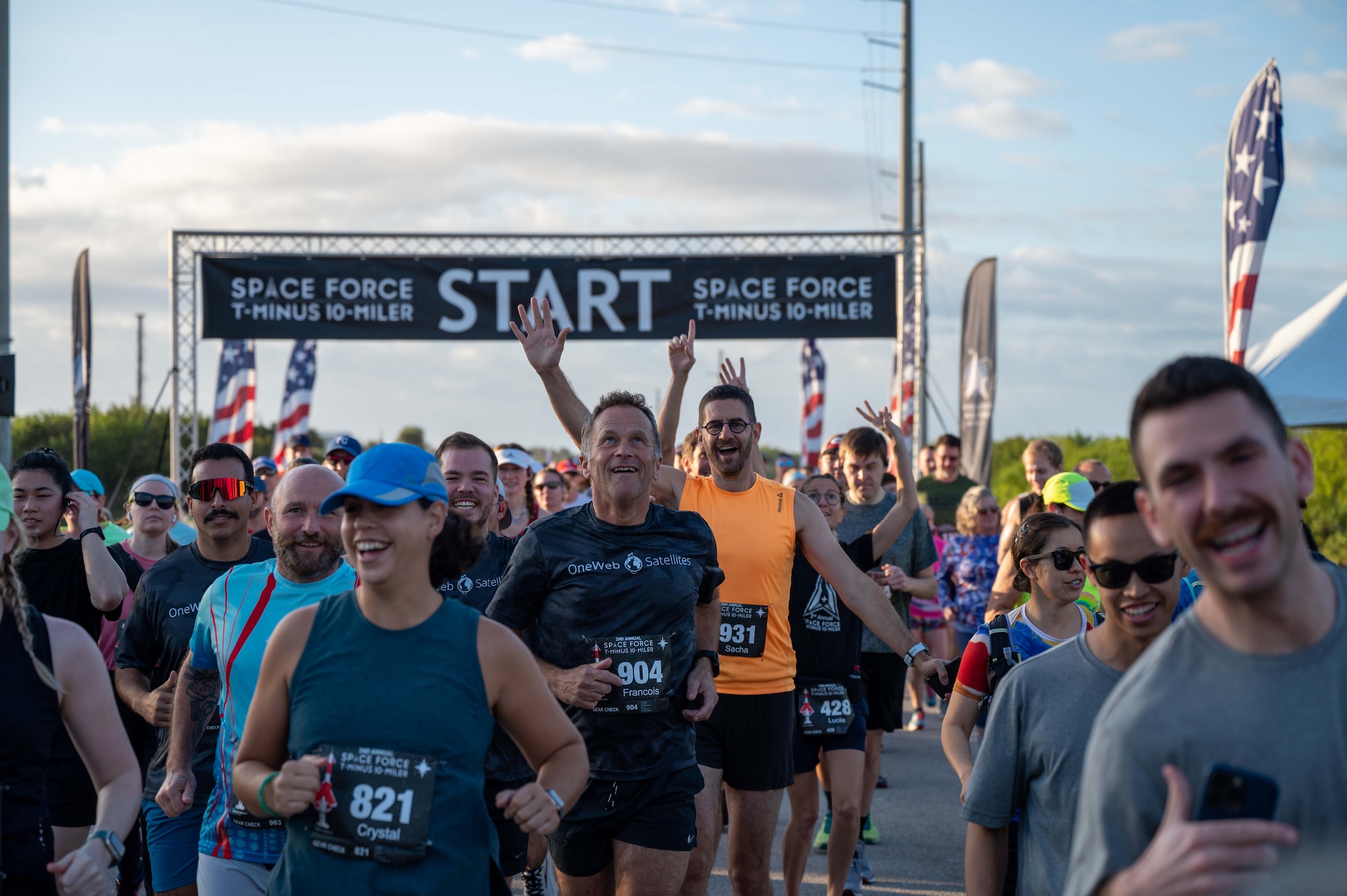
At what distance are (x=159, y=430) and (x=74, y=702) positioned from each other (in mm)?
49579

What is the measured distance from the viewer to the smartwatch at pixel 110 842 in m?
2.82

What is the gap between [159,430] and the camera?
1919 inches

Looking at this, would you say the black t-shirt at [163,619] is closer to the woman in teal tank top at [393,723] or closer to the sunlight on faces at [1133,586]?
the woman in teal tank top at [393,723]

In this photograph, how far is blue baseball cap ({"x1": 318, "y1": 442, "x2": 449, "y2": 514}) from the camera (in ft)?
9.00

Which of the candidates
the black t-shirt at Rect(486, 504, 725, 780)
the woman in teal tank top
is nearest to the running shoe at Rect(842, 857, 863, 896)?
the black t-shirt at Rect(486, 504, 725, 780)

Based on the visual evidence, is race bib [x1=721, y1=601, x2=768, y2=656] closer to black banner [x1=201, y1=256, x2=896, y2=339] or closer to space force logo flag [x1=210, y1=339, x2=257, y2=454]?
black banner [x1=201, y1=256, x2=896, y2=339]

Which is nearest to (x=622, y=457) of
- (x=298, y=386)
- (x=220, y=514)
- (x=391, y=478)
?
(x=220, y=514)

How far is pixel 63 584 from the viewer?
5176 mm

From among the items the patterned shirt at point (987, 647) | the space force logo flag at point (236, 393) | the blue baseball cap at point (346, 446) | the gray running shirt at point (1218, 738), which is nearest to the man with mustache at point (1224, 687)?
the gray running shirt at point (1218, 738)

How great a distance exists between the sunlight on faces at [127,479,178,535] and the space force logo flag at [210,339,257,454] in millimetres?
12003

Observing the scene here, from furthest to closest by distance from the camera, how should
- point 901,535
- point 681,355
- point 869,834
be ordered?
point 901,535 → point 869,834 → point 681,355

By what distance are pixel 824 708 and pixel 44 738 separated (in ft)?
12.6

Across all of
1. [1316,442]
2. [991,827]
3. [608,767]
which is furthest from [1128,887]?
[1316,442]

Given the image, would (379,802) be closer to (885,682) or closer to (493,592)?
(493,592)
